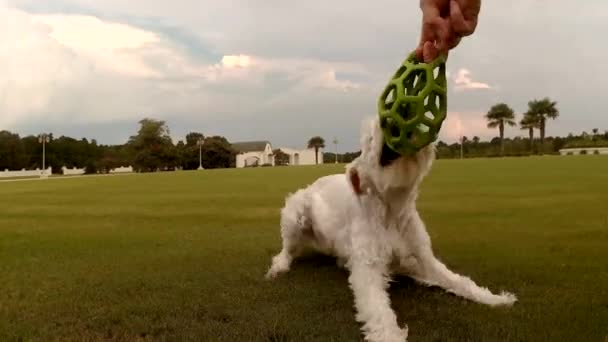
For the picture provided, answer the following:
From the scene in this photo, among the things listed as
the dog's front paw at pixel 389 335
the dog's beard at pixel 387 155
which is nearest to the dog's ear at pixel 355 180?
the dog's beard at pixel 387 155

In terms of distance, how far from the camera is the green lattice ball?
3.34 m

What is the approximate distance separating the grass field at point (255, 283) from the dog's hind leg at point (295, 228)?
18cm

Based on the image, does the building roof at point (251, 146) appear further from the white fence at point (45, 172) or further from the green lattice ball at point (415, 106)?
the green lattice ball at point (415, 106)

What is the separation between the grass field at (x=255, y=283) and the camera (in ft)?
12.3

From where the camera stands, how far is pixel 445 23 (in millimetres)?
3133

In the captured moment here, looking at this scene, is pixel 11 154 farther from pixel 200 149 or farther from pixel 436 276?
pixel 436 276

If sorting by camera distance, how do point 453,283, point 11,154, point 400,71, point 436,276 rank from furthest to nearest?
point 11,154 → point 436,276 → point 453,283 → point 400,71

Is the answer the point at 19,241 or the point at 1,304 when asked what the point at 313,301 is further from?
the point at 19,241

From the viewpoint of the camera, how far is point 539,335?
11.5 feet

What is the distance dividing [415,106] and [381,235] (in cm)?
121

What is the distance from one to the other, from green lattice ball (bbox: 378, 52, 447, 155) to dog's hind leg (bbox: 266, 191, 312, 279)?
2.37 metres

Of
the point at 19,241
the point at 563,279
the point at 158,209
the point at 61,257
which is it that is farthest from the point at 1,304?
the point at 158,209

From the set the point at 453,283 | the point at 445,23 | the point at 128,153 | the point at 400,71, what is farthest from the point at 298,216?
the point at 128,153

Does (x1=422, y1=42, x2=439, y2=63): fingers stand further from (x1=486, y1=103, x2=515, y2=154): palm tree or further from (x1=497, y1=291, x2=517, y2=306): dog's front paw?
(x1=486, y1=103, x2=515, y2=154): palm tree
